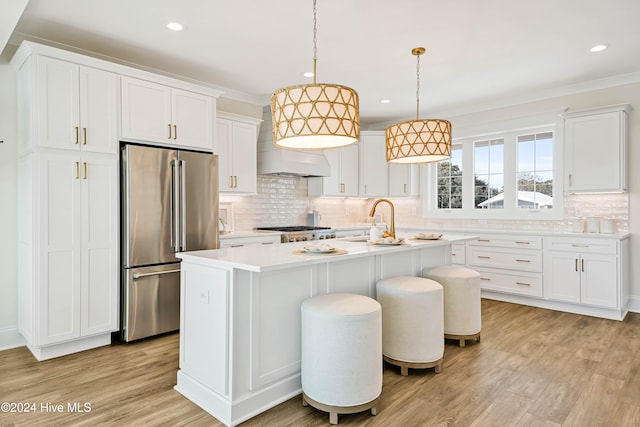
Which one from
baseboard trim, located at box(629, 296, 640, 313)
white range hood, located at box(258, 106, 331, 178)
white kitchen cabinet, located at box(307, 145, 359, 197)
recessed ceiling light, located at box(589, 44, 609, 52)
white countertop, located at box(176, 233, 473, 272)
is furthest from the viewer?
white kitchen cabinet, located at box(307, 145, 359, 197)

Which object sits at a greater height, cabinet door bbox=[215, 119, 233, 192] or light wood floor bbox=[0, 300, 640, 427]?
cabinet door bbox=[215, 119, 233, 192]

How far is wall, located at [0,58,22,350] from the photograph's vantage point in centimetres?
324

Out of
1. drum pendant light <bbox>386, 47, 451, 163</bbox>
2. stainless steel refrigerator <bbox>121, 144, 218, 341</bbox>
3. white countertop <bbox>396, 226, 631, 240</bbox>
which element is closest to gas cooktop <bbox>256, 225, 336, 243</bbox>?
stainless steel refrigerator <bbox>121, 144, 218, 341</bbox>

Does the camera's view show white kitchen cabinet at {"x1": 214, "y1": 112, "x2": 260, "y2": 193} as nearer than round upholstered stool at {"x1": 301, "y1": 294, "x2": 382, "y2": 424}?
No

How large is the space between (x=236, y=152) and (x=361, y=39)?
6.65ft

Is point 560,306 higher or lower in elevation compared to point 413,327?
lower

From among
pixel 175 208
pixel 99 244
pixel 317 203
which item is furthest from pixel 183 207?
pixel 317 203

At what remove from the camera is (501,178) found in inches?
214

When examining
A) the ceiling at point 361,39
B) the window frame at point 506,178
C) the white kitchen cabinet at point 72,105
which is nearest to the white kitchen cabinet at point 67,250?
the white kitchen cabinet at point 72,105

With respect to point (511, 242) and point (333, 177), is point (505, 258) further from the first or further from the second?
point (333, 177)

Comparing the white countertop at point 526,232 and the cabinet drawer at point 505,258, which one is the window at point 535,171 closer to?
the white countertop at point 526,232

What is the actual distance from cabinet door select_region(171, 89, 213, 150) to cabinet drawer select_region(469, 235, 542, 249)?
3285 mm

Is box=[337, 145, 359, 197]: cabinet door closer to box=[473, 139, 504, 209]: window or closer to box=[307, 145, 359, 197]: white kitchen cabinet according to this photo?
box=[307, 145, 359, 197]: white kitchen cabinet

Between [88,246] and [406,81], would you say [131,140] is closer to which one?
[88,246]
